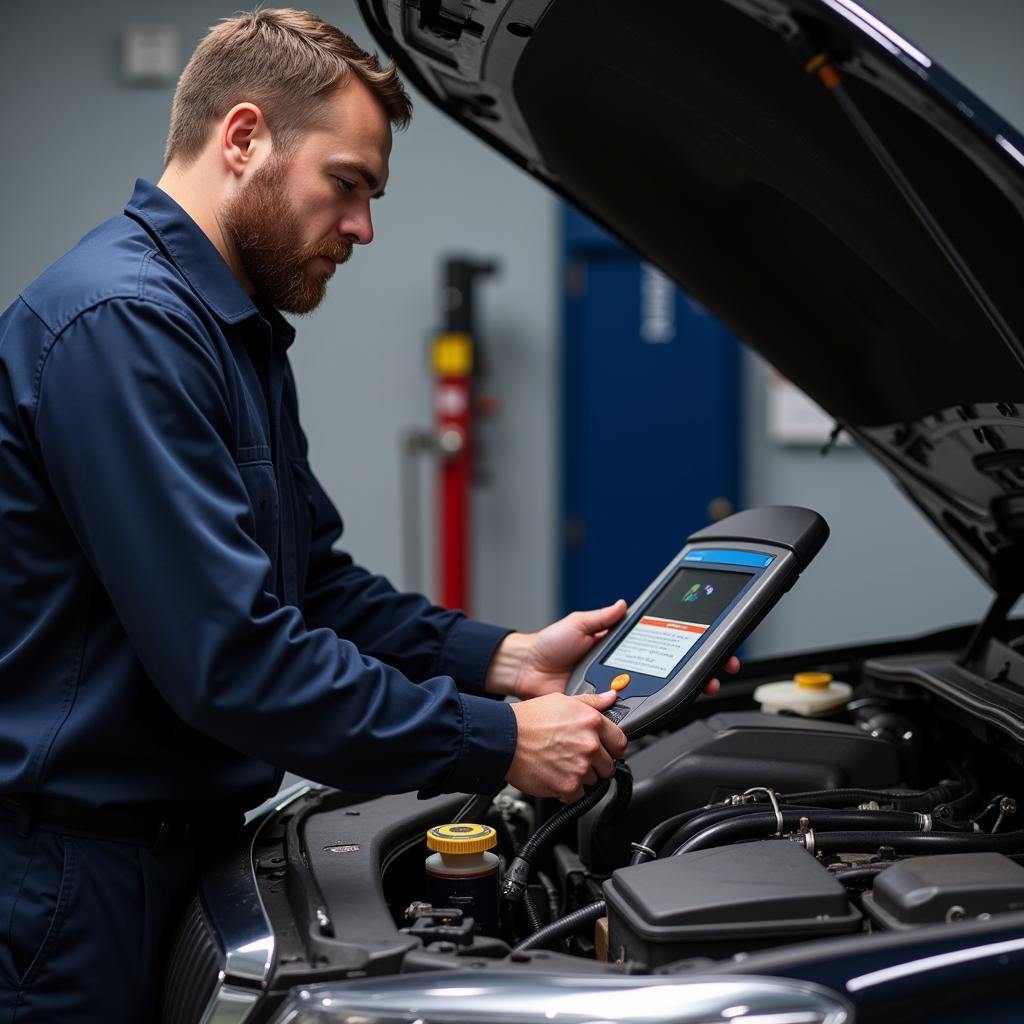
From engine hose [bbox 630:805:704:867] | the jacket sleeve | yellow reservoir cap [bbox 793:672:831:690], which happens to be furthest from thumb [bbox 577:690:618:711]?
yellow reservoir cap [bbox 793:672:831:690]

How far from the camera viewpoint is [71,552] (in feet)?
4.02

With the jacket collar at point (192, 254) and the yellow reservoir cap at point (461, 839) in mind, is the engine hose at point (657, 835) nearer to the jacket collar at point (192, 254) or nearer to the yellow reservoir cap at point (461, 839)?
the yellow reservoir cap at point (461, 839)

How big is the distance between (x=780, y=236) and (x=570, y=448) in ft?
9.51

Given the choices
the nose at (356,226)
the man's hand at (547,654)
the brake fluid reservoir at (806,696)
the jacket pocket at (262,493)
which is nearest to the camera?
the jacket pocket at (262,493)

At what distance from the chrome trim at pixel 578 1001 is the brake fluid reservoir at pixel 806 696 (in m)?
0.81

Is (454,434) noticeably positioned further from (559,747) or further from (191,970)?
(191,970)

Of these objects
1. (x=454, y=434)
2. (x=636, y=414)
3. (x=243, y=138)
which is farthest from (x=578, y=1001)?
(x=636, y=414)

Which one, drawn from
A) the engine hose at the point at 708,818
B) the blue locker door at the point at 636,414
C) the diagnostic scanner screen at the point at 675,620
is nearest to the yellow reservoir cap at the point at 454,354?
the blue locker door at the point at 636,414

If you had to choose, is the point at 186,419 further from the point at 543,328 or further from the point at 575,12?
the point at 543,328

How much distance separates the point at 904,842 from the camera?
131cm

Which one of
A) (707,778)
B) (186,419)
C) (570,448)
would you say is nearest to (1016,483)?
(707,778)

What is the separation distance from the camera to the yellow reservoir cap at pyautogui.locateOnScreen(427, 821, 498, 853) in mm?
1265

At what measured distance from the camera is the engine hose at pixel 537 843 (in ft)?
4.37

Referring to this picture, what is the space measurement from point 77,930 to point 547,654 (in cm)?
70
